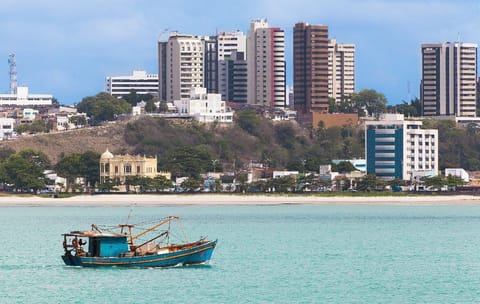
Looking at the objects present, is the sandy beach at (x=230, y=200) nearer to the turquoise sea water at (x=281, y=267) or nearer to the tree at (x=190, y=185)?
the tree at (x=190, y=185)

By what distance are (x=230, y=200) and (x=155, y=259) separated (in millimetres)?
105119

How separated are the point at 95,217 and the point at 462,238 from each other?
162ft

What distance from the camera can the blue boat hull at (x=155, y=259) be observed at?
76.8m

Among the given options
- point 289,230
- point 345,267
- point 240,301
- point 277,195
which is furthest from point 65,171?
point 240,301

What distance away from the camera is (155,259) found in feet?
252

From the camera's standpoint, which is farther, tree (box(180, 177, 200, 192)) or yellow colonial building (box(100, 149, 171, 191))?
yellow colonial building (box(100, 149, 171, 191))

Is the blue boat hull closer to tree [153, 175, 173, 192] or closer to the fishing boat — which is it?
the fishing boat

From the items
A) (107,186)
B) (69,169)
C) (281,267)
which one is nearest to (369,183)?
(107,186)

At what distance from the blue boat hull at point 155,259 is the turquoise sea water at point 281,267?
1.51ft

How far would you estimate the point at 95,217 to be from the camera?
14538 cm

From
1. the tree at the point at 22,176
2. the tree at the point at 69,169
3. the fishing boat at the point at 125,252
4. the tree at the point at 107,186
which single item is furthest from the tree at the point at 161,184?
the fishing boat at the point at 125,252

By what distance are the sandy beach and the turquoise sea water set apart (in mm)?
36277

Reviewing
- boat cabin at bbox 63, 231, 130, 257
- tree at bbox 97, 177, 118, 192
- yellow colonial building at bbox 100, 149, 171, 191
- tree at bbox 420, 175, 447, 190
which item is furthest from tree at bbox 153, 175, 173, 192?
boat cabin at bbox 63, 231, 130, 257

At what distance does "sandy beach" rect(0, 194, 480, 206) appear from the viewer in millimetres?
175750
